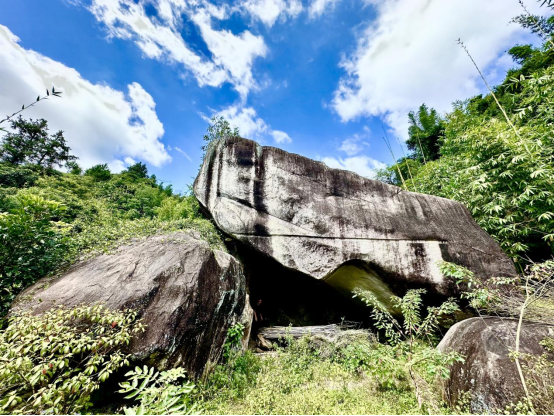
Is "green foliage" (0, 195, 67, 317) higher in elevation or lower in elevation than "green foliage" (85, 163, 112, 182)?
lower

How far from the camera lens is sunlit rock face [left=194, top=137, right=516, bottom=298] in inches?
242

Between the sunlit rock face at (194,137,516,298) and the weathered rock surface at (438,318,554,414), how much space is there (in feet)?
6.49

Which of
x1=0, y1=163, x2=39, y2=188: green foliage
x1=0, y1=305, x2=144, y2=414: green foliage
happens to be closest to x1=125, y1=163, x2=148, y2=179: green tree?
x1=0, y1=163, x2=39, y2=188: green foliage

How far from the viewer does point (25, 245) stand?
3857mm

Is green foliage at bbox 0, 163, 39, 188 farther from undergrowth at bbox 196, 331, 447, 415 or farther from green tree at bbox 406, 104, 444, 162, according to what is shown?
green tree at bbox 406, 104, 444, 162

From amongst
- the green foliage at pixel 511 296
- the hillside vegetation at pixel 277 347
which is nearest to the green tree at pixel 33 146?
the hillside vegetation at pixel 277 347

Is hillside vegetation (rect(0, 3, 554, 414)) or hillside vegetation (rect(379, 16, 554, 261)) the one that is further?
hillside vegetation (rect(379, 16, 554, 261))

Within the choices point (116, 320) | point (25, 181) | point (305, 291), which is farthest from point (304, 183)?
point (25, 181)

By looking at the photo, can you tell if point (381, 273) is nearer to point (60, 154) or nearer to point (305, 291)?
point (305, 291)

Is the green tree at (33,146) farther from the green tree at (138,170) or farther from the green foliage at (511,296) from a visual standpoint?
the green foliage at (511,296)

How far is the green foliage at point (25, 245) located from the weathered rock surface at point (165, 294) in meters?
0.37

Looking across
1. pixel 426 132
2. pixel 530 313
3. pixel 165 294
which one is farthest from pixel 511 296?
pixel 426 132

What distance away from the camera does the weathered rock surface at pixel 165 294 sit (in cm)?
335

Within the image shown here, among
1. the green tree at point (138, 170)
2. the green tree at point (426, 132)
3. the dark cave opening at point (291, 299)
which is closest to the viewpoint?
the dark cave opening at point (291, 299)
